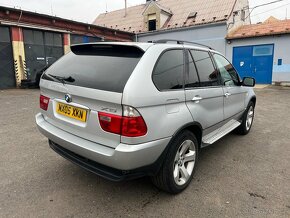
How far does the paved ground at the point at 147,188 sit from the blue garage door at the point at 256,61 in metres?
14.0

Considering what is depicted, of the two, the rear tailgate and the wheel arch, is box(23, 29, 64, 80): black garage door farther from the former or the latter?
the wheel arch

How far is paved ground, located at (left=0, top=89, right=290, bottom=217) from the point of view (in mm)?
2451

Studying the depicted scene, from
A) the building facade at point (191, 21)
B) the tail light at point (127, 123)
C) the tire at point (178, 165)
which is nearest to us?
the tail light at point (127, 123)

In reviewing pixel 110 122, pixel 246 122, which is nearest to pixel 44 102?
pixel 110 122

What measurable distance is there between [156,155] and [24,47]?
1440 cm

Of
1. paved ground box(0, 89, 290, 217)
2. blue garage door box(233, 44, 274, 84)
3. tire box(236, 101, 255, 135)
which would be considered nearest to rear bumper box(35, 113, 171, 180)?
paved ground box(0, 89, 290, 217)

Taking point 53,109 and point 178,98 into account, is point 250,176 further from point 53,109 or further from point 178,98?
point 53,109

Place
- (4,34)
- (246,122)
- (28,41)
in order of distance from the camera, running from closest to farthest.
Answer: (246,122) < (4,34) < (28,41)

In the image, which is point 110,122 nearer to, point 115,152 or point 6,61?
point 115,152

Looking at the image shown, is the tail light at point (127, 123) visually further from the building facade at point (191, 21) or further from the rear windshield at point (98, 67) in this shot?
the building facade at point (191, 21)

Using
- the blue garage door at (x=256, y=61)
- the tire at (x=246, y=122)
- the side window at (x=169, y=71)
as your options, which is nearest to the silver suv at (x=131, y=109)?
the side window at (x=169, y=71)

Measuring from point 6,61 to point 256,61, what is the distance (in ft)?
54.2

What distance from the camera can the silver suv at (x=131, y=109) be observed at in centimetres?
216

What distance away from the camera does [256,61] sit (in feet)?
55.2
